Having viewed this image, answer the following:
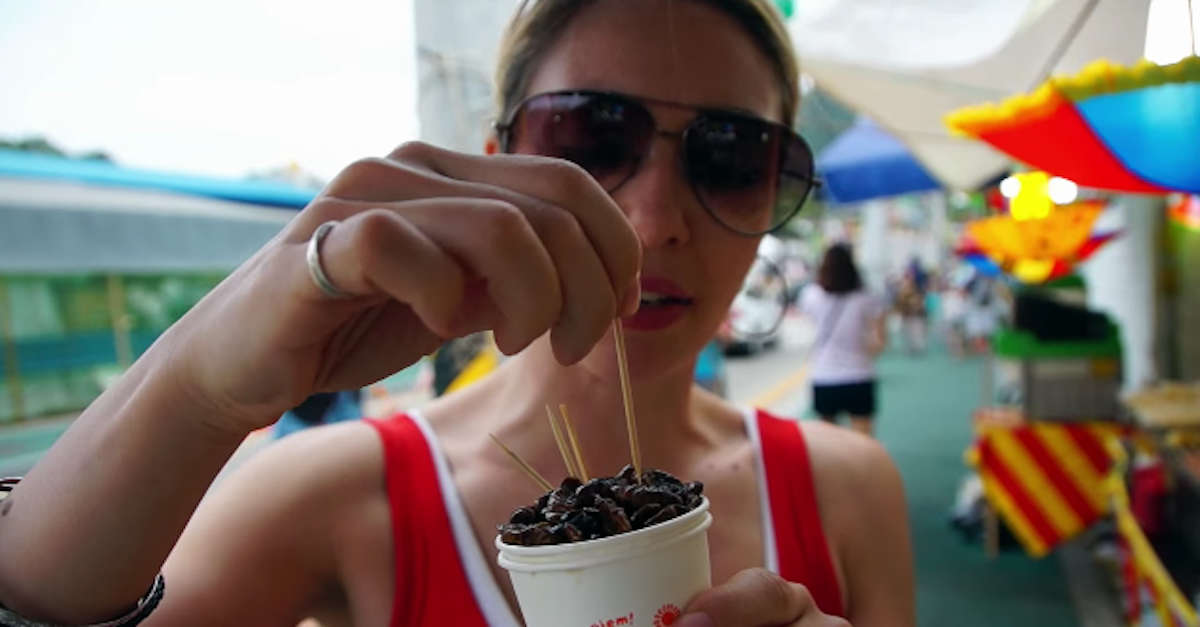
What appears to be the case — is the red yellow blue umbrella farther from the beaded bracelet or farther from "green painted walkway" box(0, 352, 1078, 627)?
"green painted walkway" box(0, 352, 1078, 627)

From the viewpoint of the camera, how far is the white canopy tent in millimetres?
1350

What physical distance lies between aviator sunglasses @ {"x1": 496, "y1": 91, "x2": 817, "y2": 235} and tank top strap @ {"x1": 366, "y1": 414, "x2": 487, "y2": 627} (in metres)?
0.45

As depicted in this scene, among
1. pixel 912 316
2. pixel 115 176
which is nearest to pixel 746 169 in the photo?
pixel 115 176

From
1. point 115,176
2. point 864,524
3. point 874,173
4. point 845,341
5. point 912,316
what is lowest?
point 912,316

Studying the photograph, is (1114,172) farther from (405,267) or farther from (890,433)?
(890,433)

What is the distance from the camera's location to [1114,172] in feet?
4.88

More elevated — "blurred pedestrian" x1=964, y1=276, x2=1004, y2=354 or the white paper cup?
the white paper cup

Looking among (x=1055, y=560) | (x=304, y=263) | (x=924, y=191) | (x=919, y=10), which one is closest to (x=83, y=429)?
(x=304, y=263)

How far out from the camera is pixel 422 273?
59 centimetres

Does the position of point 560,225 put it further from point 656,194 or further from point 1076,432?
point 1076,432

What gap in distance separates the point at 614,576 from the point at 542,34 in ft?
2.17

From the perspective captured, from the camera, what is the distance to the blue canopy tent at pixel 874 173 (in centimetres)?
688

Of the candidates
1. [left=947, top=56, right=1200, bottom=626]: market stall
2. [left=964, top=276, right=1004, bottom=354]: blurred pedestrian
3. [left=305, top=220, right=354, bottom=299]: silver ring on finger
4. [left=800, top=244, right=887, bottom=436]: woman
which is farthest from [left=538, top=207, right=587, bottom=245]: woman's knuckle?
A: [left=964, top=276, right=1004, bottom=354]: blurred pedestrian

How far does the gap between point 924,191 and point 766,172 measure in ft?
22.6
